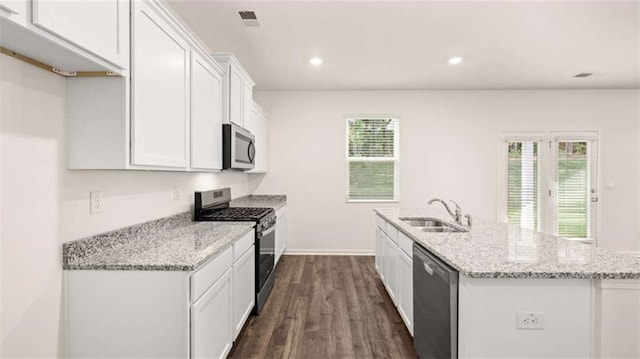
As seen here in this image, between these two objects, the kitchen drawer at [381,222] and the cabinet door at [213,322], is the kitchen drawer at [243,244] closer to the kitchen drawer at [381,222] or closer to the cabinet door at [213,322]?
the cabinet door at [213,322]

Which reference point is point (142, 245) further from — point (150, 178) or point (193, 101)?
point (193, 101)

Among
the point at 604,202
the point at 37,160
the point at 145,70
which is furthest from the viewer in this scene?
the point at 604,202

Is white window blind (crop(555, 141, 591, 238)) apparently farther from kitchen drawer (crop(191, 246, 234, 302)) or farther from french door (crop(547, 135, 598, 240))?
kitchen drawer (crop(191, 246, 234, 302))

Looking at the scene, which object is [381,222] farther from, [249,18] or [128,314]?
[128,314]

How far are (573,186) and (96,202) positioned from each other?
621 cm

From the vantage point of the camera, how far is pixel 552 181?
16.5 feet

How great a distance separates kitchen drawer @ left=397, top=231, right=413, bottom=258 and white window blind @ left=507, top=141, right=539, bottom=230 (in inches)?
136

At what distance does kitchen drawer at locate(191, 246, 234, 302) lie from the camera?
5.11 feet

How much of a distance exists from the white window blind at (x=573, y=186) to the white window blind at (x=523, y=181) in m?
0.36

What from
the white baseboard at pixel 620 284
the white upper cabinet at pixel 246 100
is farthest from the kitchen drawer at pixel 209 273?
the white baseboard at pixel 620 284

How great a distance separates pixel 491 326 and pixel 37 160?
7.08ft

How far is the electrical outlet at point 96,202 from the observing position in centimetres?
168

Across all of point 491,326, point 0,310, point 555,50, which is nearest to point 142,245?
point 0,310

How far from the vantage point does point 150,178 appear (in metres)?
2.28
